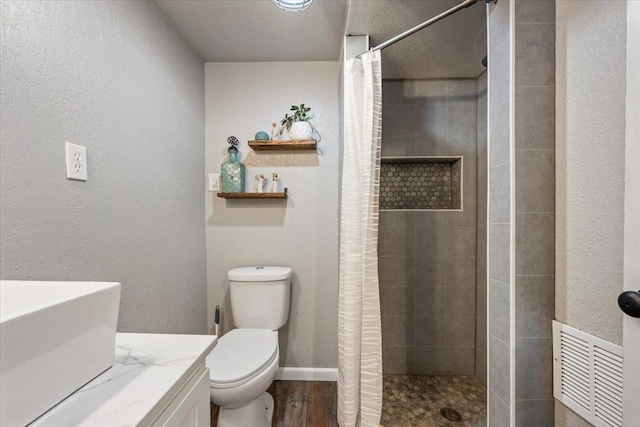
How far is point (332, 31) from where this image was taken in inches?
63.7

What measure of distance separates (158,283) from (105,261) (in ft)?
1.24

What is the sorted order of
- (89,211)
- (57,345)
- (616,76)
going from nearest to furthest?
(57,345) < (616,76) < (89,211)

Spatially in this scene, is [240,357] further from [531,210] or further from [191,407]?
[531,210]

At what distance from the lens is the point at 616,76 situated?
2.28 ft

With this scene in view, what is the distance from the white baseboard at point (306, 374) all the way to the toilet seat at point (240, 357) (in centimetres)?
51

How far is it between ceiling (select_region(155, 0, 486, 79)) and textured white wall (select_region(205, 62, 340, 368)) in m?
Answer: 0.18

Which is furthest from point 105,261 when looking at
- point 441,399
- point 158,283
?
point 441,399

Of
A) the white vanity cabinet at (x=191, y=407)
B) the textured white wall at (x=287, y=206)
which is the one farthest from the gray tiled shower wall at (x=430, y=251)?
the white vanity cabinet at (x=191, y=407)

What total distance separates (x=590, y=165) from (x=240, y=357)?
153cm

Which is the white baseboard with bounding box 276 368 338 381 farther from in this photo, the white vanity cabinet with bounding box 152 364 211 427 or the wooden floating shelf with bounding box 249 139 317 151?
the wooden floating shelf with bounding box 249 139 317 151

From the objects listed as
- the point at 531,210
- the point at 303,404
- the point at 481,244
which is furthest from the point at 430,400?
the point at 531,210

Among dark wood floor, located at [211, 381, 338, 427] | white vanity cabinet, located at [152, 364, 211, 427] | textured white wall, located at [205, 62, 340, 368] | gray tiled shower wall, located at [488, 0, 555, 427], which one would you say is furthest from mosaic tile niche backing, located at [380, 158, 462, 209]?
white vanity cabinet, located at [152, 364, 211, 427]

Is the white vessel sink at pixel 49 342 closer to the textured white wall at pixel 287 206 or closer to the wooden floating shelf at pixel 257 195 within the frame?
the wooden floating shelf at pixel 257 195

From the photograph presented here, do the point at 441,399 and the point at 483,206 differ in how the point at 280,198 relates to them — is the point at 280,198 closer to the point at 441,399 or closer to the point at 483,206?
the point at 483,206
